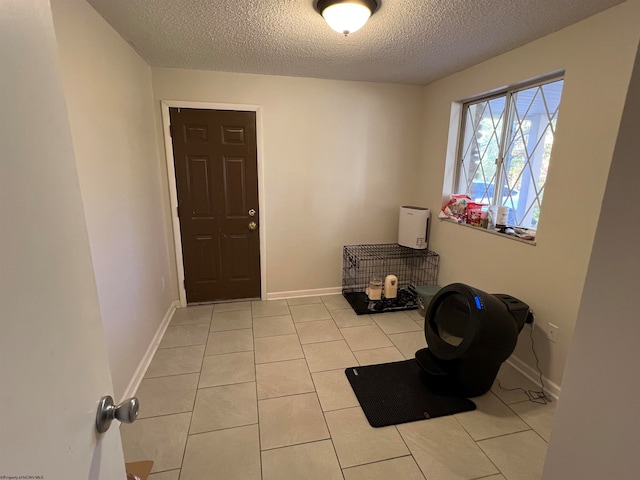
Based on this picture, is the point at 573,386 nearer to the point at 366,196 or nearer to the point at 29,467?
the point at 29,467

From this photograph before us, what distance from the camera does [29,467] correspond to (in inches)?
18.2

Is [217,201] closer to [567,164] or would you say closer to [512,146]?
[512,146]

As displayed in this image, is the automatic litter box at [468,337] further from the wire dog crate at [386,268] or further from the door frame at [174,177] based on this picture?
the door frame at [174,177]

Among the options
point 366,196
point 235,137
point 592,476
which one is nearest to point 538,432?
point 592,476

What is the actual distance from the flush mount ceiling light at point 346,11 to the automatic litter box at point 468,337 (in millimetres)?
1653

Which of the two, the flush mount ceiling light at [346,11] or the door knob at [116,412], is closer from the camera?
the door knob at [116,412]

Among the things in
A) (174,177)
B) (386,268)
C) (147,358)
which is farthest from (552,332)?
(174,177)

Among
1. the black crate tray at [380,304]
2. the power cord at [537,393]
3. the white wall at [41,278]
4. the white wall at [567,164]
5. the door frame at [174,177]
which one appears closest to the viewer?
the white wall at [41,278]

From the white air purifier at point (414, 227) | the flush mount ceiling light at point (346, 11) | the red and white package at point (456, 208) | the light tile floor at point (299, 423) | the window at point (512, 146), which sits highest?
the flush mount ceiling light at point (346, 11)

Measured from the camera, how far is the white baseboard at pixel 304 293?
3.56 metres

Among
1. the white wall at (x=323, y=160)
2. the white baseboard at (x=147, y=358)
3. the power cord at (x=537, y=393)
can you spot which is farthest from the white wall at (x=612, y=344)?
the white wall at (x=323, y=160)

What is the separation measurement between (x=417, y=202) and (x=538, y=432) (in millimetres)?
2418

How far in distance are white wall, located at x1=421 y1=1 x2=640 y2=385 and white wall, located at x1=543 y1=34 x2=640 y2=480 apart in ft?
4.76

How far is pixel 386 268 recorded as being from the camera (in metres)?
3.71
